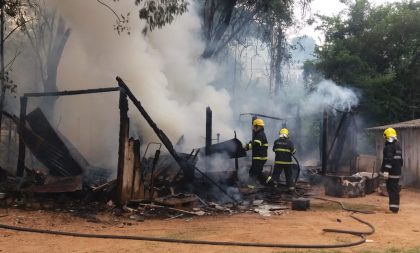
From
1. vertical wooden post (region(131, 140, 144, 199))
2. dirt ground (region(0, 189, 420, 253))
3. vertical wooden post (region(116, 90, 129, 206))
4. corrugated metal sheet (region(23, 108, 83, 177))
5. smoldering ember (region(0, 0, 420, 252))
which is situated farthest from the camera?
corrugated metal sheet (region(23, 108, 83, 177))

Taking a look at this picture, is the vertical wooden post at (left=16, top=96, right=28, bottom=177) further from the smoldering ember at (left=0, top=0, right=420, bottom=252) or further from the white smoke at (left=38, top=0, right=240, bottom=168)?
the white smoke at (left=38, top=0, right=240, bottom=168)

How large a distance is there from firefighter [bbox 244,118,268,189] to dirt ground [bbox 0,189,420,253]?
7.81ft

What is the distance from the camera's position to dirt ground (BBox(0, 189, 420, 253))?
5.99 m

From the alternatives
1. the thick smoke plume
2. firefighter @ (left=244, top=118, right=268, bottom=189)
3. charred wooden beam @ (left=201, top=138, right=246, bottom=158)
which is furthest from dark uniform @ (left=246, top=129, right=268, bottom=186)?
the thick smoke plume

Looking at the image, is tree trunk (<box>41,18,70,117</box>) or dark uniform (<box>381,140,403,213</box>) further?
tree trunk (<box>41,18,70,117</box>)

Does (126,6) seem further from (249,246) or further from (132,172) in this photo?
(249,246)

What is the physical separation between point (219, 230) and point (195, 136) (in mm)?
9813

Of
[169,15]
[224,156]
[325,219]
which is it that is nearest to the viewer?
[325,219]

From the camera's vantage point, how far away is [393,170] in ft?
32.2

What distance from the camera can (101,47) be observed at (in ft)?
50.1

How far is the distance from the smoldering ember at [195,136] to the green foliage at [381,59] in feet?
0.25

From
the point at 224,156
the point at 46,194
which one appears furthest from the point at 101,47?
the point at 46,194

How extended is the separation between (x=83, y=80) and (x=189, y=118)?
4202mm

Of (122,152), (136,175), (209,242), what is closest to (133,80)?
(136,175)
